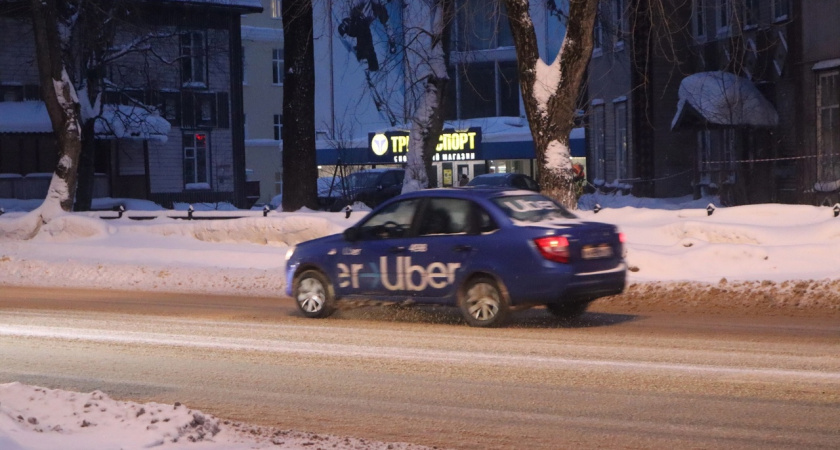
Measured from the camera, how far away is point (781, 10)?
102 feet

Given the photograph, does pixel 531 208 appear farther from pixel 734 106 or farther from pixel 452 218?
pixel 734 106

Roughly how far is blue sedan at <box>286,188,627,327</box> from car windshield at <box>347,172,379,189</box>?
27.9 meters

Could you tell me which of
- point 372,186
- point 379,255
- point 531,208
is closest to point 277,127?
point 372,186

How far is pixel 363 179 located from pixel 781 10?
56.3 ft

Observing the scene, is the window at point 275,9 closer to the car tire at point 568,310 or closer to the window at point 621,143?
the window at point 621,143

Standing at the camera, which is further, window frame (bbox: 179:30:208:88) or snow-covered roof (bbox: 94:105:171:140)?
window frame (bbox: 179:30:208:88)

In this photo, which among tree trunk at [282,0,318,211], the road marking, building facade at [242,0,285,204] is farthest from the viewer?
building facade at [242,0,285,204]

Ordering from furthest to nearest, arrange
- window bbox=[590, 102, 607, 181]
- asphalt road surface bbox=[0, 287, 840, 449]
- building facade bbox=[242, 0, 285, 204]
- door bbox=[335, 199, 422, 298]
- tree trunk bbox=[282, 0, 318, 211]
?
building facade bbox=[242, 0, 285, 204], window bbox=[590, 102, 607, 181], tree trunk bbox=[282, 0, 318, 211], door bbox=[335, 199, 422, 298], asphalt road surface bbox=[0, 287, 840, 449]

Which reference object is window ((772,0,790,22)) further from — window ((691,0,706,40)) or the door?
the door

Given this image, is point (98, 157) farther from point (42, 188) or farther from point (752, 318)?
point (752, 318)

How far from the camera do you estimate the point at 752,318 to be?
43.0ft

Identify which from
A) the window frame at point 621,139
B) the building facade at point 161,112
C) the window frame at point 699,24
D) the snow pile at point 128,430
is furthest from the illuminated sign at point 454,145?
the snow pile at point 128,430

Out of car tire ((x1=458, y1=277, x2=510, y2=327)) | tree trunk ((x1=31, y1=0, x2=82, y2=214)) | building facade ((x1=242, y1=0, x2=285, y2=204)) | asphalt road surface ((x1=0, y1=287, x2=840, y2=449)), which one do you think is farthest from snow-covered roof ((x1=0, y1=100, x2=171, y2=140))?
car tire ((x1=458, y1=277, x2=510, y2=327))

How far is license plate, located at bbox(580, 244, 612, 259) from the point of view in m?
12.1
